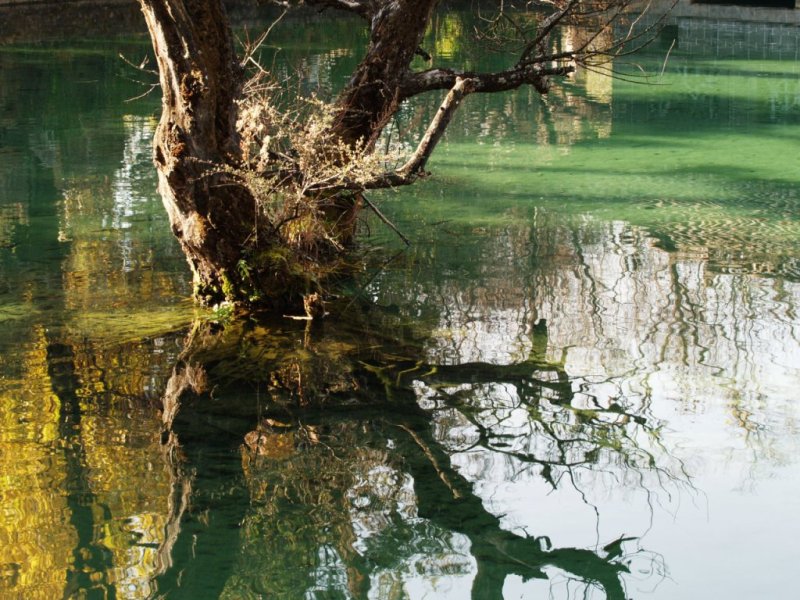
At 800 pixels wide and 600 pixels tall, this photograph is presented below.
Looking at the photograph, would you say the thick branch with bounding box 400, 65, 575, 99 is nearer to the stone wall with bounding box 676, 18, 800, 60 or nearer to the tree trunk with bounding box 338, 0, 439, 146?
the tree trunk with bounding box 338, 0, 439, 146

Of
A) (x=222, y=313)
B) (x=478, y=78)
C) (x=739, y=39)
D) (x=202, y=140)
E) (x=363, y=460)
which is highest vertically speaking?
(x=739, y=39)

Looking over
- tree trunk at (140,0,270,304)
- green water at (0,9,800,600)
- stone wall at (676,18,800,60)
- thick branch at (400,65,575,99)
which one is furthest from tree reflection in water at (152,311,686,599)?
stone wall at (676,18,800,60)

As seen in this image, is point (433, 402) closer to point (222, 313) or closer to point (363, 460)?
point (363, 460)

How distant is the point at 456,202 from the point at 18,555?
18.2ft

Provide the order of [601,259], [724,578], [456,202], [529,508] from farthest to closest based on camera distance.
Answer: [456,202] → [601,259] → [529,508] → [724,578]

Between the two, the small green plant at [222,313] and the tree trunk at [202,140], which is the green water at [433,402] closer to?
the small green plant at [222,313]

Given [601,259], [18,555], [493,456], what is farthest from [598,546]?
[601,259]

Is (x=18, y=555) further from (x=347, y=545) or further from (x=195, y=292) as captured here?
(x=195, y=292)

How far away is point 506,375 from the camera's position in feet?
19.1

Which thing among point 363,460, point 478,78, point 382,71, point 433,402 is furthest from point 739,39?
point 363,460

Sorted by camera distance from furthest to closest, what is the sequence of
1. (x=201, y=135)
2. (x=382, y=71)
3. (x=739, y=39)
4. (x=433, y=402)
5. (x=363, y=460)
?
1. (x=739, y=39)
2. (x=382, y=71)
3. (x=201, y=135)
4. (x=433, y=402)
5. (x=363, y=460)

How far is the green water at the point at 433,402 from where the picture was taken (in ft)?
13.5

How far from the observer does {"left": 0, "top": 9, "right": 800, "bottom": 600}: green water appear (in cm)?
412

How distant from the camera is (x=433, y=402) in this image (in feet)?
18.0
